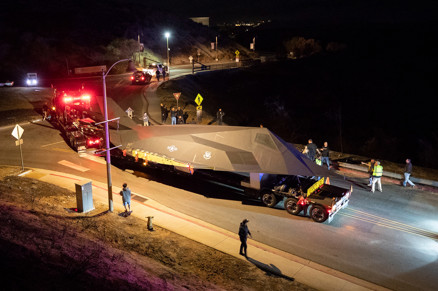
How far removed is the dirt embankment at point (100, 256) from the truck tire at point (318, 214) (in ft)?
15.0

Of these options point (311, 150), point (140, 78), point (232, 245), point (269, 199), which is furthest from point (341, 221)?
point (140, 78)

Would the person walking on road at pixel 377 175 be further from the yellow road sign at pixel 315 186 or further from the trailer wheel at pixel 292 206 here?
the trailer wheel at pixel 292 206

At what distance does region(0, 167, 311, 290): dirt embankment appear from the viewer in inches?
322

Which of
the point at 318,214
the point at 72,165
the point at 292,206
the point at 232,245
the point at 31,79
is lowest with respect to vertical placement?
the point at 232,245

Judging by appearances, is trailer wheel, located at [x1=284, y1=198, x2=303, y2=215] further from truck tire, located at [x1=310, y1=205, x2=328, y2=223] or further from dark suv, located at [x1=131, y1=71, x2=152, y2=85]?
dark suv, located at [x1=131, y1=71, x2=152, y2=85]

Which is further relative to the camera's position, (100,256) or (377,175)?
(377,175)

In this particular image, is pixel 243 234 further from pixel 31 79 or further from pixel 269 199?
pixel 31 79

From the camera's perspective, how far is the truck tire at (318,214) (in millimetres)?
14609

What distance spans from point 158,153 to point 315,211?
8874 mm

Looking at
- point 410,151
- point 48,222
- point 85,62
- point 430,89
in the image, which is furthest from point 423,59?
point 48,222

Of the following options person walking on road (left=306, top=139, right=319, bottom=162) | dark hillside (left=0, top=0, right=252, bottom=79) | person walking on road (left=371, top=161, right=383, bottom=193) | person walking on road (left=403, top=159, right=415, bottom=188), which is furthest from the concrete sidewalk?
dark hillside (left=0, top=0, right=252, bottom=79)

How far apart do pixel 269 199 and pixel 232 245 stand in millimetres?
3916

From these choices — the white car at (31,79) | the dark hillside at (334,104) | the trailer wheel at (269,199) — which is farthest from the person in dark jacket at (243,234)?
the white car at (31,79)

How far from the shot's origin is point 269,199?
16297 millimetres
